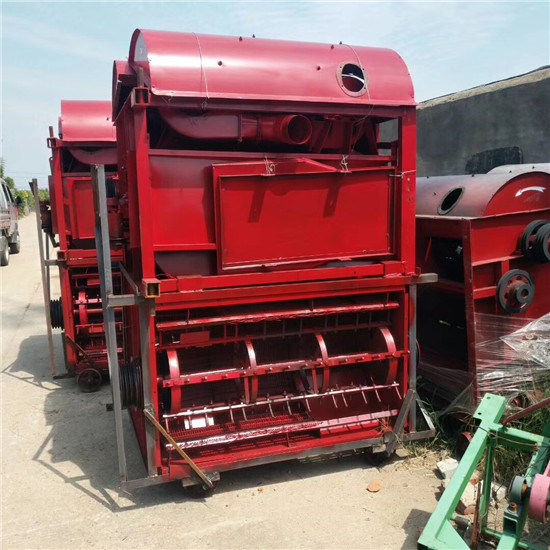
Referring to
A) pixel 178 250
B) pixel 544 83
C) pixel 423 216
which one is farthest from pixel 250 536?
pixel 544 83

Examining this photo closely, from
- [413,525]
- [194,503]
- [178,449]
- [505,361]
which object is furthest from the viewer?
[505,361]

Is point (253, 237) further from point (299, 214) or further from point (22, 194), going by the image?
point (22, 194)

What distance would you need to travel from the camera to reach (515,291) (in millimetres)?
3738

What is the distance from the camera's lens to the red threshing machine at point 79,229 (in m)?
5.08

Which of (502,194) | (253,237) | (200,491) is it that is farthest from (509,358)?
(200,491)

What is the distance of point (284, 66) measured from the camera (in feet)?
10.5

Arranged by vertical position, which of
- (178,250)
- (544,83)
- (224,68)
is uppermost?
(544,83)

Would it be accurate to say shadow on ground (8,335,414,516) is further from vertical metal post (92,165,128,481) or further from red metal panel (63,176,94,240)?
red metal panel (63,176,94,240)

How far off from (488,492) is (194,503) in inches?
67.6

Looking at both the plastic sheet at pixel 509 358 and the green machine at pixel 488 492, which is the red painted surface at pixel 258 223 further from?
the green machine at pixel 488 492

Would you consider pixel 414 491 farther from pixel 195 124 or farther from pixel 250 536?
pixel 195 124

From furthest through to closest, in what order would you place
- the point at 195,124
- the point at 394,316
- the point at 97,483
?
the point at 394,316 → the point at 97,483 → the point at 195,124

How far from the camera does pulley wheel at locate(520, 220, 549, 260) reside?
3812 millimetres

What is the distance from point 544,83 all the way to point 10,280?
35.1 ft
